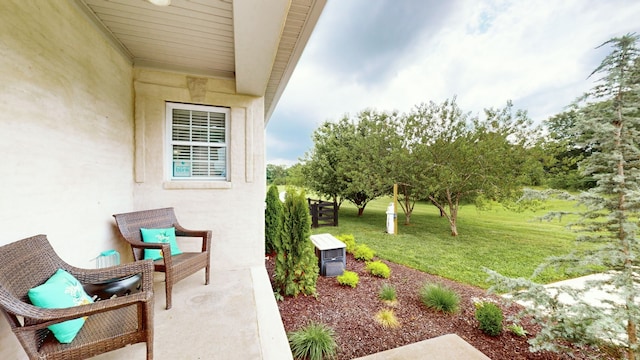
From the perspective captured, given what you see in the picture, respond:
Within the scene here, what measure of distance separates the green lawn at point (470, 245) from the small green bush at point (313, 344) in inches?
93.0

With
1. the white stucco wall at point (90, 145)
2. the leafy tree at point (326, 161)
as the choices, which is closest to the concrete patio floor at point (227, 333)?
the white stucco wall at point (90, 145)

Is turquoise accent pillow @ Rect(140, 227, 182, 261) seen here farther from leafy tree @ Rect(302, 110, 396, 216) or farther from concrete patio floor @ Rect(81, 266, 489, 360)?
leafy tree @ Rect(302, 110, 396, 216)

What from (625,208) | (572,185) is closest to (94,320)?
(625,208)

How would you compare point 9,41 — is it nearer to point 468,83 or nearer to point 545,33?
point 545,33

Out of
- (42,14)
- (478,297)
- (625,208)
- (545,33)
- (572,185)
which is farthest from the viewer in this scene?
(545,33)

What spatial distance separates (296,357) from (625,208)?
10.1 ft

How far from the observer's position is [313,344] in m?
2.05

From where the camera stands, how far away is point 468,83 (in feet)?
24.1

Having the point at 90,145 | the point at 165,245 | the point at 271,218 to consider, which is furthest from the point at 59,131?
Answer: the point at 271,218

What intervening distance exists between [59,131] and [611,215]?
15.3 ft

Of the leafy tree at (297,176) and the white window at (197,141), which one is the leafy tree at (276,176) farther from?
the white window at (197,141)

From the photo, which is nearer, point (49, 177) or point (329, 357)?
point (49, 177)

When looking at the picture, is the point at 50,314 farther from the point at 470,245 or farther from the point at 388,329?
the point at 470,245

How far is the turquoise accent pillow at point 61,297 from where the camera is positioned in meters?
1.22
